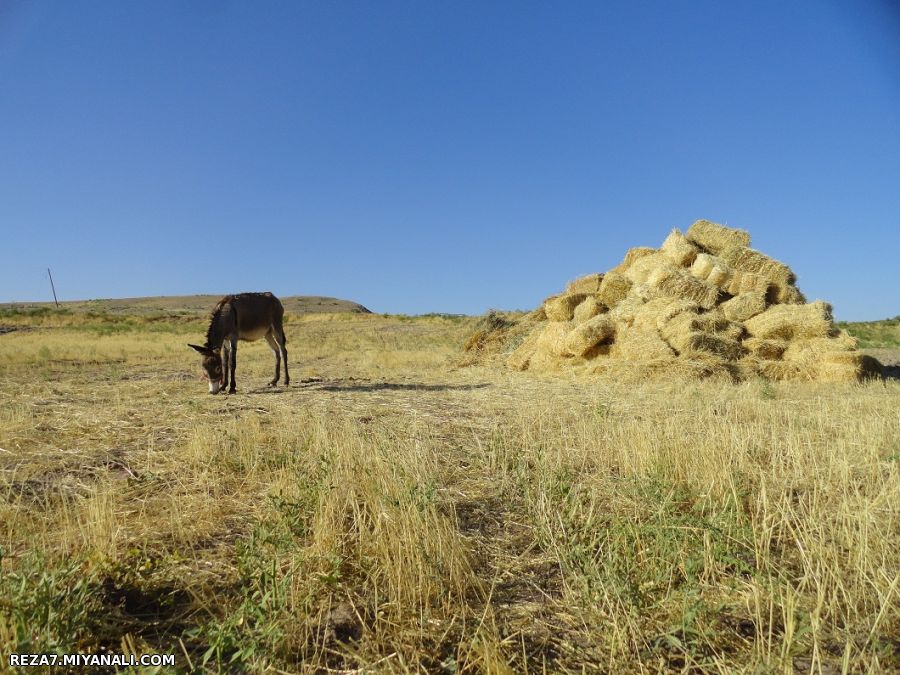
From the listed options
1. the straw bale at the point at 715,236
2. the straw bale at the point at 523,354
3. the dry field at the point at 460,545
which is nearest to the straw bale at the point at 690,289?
the straw bale at the point at 715,236

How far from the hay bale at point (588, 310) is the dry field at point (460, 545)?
260 inches

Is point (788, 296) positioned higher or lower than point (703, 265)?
lower

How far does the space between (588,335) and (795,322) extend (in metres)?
4.19

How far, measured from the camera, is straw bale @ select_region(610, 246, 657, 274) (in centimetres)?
1398

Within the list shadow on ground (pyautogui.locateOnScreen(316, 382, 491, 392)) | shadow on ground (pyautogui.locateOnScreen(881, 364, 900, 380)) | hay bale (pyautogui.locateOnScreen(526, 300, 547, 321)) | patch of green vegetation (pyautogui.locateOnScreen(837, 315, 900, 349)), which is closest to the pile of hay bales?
shadow on ground (pyautogui.locateOnScreen(881, 364, 900, 380))

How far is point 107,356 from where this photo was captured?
17.5 m

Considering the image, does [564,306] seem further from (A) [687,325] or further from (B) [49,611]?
(B) [49,611]

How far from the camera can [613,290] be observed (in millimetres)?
13211

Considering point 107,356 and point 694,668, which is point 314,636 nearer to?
point 694,668

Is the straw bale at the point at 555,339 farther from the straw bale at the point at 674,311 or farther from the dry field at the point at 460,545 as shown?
the dry field at the point at 460,545

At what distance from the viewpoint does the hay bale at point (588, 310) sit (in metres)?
12.7

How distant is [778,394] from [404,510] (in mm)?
7894

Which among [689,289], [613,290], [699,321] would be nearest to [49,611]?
[699,321]

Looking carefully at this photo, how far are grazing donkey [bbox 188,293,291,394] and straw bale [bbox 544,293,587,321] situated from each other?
22.1 ft
